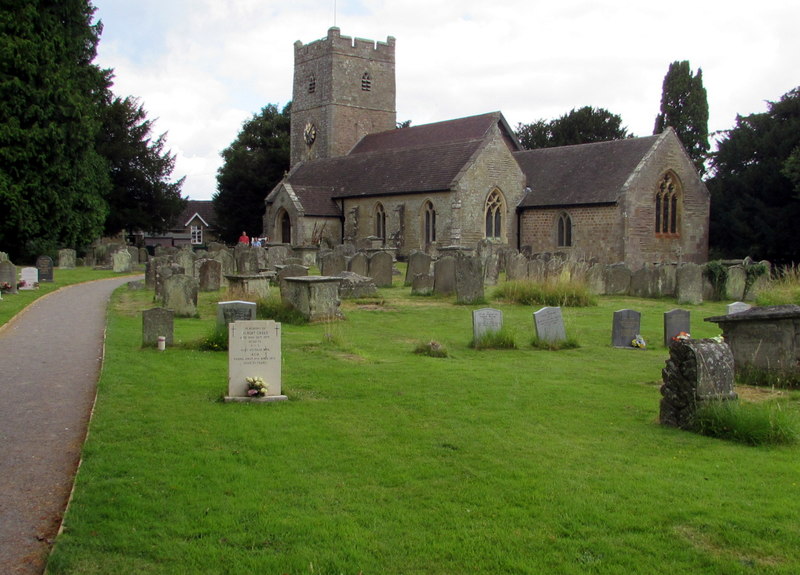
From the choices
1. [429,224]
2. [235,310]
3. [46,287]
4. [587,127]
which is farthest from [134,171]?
[235,310]

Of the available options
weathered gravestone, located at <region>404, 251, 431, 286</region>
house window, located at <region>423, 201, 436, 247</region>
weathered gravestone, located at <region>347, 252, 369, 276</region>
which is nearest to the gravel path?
weathered gravestone, located at <region>347, 252, 369, 276</region>

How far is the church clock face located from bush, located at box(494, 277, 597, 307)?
116ft

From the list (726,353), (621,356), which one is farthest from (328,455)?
(621,356)

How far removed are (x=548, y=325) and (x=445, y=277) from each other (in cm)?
802

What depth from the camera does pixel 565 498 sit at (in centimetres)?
552

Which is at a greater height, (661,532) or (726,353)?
(726,353)

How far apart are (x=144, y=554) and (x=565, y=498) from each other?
111 inches

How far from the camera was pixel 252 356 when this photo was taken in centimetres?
864

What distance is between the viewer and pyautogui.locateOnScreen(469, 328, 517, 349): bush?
43.3 feet

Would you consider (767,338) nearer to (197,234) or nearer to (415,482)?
(415,482)

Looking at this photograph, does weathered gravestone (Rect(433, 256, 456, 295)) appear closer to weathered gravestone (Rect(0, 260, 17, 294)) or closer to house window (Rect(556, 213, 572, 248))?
weathered gravestone (Rect(0, 260, 17, 294))

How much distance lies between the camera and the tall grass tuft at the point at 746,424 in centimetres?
708

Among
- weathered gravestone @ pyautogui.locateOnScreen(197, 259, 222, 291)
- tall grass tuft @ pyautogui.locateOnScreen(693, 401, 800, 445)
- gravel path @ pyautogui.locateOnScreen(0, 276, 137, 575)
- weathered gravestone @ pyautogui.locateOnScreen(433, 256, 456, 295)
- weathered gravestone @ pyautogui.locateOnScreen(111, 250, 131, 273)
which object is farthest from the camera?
weathered gravestone @ pyautogui.locateOnScreen(111, 250, 131, 273)

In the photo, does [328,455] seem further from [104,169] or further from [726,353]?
[104,169]
